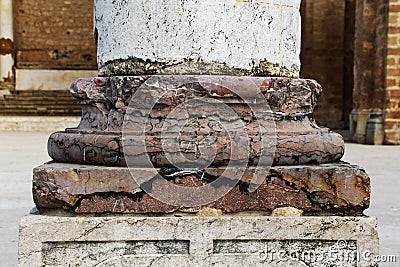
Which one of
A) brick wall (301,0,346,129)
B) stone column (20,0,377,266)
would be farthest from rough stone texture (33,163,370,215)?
brick wall (301,0,346,129)

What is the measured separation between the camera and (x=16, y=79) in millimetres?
14852

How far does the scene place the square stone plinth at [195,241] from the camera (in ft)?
5.82

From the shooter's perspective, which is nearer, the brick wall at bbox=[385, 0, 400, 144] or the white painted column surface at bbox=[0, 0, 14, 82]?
the brick wall at bbox=[385, 0, 400, 144]

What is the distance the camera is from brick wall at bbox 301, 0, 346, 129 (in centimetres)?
1227

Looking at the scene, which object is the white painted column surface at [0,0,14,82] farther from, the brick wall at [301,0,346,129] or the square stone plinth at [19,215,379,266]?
the square stone plinth at [19,215,379,266]

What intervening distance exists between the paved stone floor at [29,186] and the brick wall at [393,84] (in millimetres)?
411

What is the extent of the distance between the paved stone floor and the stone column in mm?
797

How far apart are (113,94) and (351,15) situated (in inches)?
477

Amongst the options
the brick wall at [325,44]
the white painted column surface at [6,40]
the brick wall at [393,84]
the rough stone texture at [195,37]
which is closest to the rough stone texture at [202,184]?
the rough stone texture at [195,37]

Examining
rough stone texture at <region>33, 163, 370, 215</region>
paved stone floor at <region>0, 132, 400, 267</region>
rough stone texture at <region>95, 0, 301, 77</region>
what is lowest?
paved stone floor at <region>0, 132, 400, 267</region>

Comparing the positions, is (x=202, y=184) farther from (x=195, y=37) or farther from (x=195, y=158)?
(x=195, y=37)

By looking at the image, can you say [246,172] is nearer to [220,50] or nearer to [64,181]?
[220,50]

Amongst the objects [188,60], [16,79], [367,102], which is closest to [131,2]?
[188,60]

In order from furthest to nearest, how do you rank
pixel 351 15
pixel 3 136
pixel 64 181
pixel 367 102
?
pixel 351 15 < pixel 3 136 < pixel 367 102 < pixel 64 181
